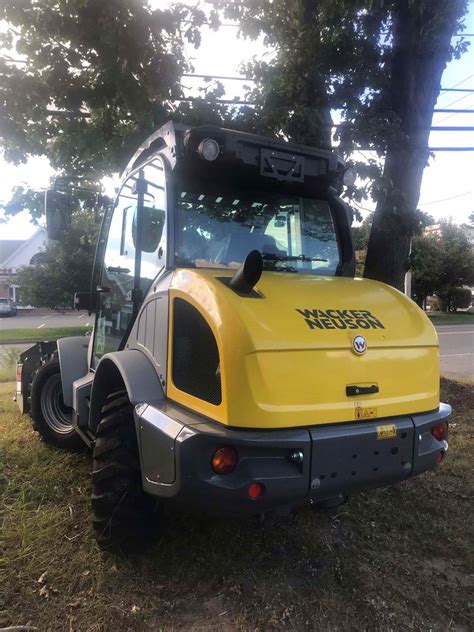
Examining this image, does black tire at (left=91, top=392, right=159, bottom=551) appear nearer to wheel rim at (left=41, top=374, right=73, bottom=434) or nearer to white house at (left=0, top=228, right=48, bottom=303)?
wheel rim at (left=41, top=374, right=73, bottom=434)

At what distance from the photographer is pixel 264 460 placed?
241 cm

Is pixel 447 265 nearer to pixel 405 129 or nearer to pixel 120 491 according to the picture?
pixel 405 129

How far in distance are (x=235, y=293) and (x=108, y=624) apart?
1.81m

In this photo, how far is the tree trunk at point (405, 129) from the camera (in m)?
6.03

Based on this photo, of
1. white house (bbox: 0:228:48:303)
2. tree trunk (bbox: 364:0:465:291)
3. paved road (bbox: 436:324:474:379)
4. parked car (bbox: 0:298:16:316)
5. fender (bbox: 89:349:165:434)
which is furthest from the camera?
white house (bbox: 0:228:48:303)

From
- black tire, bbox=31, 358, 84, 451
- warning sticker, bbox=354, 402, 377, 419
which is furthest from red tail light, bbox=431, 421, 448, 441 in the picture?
black tire, bbox=31, 358, 84, 451

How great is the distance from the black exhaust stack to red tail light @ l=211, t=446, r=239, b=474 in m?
0.82

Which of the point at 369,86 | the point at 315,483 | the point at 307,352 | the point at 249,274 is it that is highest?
the point at 369,86

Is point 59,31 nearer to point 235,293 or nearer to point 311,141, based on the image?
point 311,141

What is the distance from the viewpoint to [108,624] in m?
2.53

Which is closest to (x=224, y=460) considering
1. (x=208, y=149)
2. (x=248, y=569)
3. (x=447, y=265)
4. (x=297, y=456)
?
(x=297, y=456)

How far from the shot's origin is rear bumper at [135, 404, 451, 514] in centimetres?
235

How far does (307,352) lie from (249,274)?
0.50 meters

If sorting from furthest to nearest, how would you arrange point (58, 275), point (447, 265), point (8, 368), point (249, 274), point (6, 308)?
point (6, 308) < point (447, 265) < point (58, 275) < point (8, 368) < point (249, 274)
